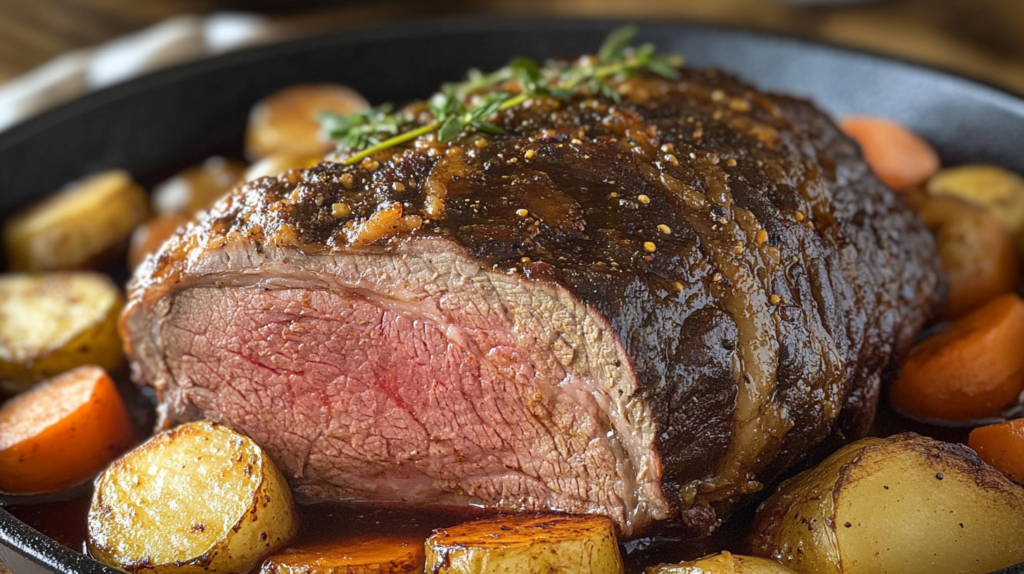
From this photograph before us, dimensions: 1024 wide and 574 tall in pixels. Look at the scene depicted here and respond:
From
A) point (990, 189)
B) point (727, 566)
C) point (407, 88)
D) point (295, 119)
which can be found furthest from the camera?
point (407, 88)

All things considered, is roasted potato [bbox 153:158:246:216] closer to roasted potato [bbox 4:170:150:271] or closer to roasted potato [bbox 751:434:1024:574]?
roasted potato [bbox 4:170:150:271]

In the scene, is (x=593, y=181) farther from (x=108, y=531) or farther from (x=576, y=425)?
(x=108, y=531)

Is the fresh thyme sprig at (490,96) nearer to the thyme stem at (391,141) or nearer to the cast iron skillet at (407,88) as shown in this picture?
the thyme stem at (391,141)

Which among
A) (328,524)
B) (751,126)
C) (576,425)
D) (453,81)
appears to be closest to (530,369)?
(576,425)

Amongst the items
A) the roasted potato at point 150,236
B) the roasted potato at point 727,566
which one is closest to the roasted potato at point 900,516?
the roasted potato at point 727,566

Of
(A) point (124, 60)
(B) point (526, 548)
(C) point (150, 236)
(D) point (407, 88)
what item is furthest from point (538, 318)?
(A) point (124, 60)

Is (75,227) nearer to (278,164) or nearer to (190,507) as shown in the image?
(278,164)
